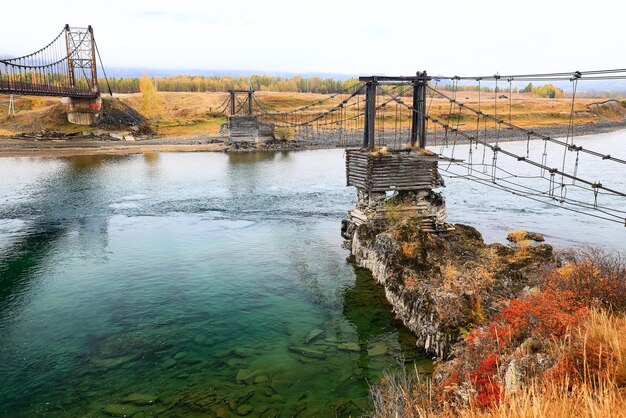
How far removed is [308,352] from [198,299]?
7.03 m

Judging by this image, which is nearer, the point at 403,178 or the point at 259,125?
the point at 403,178

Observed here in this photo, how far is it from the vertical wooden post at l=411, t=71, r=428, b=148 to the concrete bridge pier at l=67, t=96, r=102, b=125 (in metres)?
77.3

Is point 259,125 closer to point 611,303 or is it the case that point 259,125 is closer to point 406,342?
point 406,342

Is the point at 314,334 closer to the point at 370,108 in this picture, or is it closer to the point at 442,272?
the point at 442,272

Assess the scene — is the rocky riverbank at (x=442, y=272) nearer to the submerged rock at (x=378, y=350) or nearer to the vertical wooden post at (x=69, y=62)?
the submerged rock at (x=378, y=350)

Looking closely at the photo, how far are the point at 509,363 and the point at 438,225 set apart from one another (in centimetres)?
1823

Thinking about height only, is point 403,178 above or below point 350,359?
above

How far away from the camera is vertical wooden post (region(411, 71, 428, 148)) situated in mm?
26875

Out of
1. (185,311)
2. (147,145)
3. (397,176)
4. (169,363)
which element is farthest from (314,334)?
(147,145)

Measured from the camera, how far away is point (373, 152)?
88.7 ft

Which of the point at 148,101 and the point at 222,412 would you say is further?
the point at 148,101

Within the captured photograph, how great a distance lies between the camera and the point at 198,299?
21406 millimetres

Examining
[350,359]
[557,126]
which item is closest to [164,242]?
[350,359]

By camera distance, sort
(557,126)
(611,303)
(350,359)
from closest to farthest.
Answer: (611,303) < (350,359) < (557,126)
